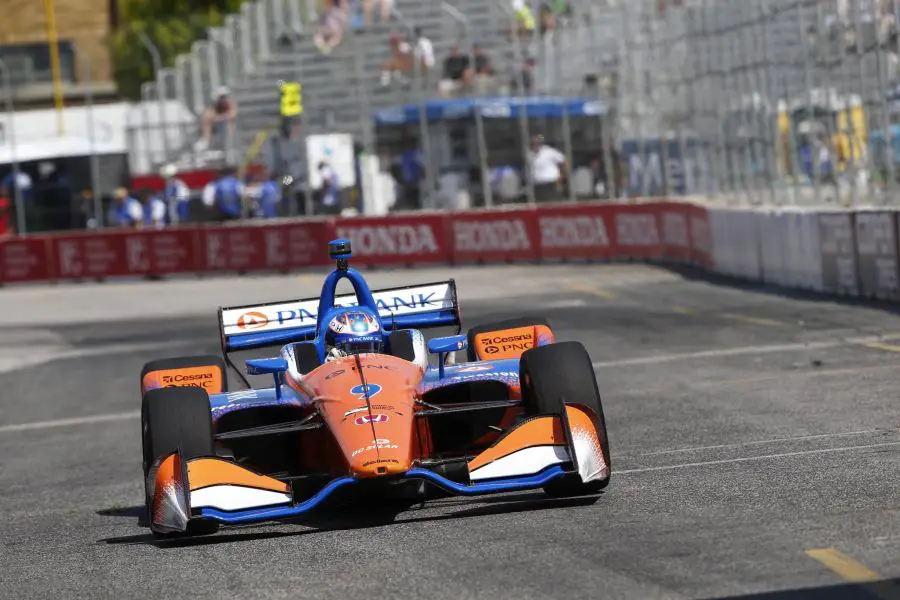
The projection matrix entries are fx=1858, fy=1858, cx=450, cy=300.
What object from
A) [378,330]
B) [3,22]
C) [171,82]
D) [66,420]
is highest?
[3,22]

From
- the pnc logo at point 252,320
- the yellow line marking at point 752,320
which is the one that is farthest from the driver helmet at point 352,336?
the yellow line marking at point 752,320

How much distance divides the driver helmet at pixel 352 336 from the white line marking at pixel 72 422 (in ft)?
21.1

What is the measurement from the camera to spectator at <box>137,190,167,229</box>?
4088 centimetres

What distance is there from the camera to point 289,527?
9180 mm

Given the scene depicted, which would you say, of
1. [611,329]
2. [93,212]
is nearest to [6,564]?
[611,329]

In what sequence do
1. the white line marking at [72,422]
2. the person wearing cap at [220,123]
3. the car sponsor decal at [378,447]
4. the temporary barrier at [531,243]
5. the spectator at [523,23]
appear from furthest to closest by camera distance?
the person wearing cap at [220,123] → the spectator at [523,23] → the temporary barrier at [531,243] → the white line marking at [72,422] → the car sponsor decal at [378,447]

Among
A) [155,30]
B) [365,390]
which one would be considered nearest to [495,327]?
[365,390]

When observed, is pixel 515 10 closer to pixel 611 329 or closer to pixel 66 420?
pixel 611 329

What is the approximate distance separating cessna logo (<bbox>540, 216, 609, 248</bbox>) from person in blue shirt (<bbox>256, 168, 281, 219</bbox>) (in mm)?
6618

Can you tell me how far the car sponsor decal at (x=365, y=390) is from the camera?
9.02 metres

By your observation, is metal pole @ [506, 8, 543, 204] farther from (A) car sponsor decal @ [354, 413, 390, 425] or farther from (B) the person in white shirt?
(A) car sponsor decal @ [354, 413, 390, 425]

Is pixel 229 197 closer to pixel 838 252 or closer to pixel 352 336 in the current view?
pixel 838 252

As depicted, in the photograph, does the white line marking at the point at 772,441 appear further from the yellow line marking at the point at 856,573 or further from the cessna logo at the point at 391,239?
the cessna logo at the point at 391,239

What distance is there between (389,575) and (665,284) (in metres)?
19.7
